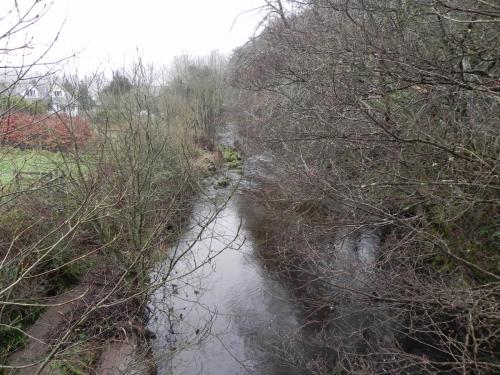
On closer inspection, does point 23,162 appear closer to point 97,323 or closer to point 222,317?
point 97,323

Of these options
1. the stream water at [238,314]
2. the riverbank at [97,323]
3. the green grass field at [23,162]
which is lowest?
the stream water at [238,314]

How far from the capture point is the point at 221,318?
26.5 ft

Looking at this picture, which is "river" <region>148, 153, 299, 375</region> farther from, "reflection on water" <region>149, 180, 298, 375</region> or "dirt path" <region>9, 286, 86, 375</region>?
"dirt path" <region>9, 286, 86, 375</region>

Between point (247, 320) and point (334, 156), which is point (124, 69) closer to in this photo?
point (334, 156)

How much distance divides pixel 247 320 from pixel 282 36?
6.34 metres

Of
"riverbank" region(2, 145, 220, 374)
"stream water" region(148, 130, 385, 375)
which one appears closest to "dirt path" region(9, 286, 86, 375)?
"riverbank" region(2, 145, 220, 374)

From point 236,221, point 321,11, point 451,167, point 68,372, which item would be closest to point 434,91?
point 451,167

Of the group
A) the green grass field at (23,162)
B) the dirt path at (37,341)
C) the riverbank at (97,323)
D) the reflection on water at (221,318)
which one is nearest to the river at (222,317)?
the reflection on water at (221,318)

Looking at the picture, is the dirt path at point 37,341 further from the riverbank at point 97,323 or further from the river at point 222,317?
the river at point 222,317

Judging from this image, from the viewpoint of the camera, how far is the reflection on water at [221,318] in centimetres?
668

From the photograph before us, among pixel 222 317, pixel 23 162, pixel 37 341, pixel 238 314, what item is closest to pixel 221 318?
pixel 222 317

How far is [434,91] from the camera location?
196 inches

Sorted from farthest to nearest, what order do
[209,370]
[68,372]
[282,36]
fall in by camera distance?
[282,36] < [209,370] < [68,372]

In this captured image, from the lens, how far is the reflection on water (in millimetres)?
6676
